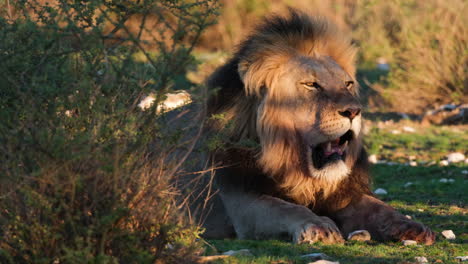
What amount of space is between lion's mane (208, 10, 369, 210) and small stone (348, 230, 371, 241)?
1.31ft

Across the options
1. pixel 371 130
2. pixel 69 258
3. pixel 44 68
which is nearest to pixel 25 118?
pixel 44 68

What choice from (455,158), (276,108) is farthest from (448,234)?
(455,158)

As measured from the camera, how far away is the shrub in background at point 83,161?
136 inches

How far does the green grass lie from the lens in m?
4.42

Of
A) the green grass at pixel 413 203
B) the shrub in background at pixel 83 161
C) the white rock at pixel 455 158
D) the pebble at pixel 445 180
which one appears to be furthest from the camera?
the white rock at pixel 455 158

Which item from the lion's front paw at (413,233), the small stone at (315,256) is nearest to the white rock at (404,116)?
the lion's front paw at (413,233)

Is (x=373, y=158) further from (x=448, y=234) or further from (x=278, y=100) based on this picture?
(x=278, y=100)

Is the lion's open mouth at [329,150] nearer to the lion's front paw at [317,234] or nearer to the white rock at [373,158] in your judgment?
the lion's front paw at [317,234]

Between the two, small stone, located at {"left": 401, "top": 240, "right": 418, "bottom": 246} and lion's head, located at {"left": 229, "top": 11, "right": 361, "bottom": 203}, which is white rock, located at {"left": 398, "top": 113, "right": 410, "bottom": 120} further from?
small stone, located at {"left": 401, "top": 240, "right": 418, "bottom": 246}

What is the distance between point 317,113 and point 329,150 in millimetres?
277

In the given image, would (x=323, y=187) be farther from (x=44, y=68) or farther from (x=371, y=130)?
(x=371, y=130)

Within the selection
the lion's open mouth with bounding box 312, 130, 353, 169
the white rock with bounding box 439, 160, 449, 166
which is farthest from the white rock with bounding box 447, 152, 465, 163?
the lion's open mouth with bounding box 312, 130, 353, 169

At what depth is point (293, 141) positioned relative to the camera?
5.34 m

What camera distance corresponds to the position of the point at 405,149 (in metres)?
10.8
